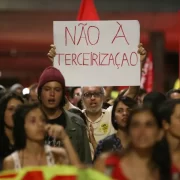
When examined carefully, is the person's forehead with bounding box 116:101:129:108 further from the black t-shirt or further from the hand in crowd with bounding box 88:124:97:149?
the hand in crowd with bounding box 88:124:97:149

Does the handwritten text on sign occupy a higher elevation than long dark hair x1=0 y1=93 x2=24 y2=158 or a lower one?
higher

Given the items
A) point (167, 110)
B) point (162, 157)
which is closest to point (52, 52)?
point (167, 110)

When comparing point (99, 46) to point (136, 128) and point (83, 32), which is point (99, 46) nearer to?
point (83, 32)

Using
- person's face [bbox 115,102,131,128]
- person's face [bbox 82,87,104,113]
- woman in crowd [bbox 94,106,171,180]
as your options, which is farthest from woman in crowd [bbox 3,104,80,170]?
person's face [bbox 82,87,104,113]

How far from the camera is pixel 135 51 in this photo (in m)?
7.71

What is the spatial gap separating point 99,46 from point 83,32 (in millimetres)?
197

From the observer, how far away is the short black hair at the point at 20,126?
5.28m

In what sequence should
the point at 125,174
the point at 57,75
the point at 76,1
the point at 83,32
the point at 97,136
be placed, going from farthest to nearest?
the point at 76,1, the point at 83,32, the point at 97,136, the point at 57,75, the point at 125,174

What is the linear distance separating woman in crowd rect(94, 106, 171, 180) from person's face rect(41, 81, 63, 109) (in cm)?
120

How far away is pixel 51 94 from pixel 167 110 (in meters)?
1.03

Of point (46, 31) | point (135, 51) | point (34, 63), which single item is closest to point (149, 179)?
point (135, 51)

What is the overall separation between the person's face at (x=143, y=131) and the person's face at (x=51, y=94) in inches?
48.8

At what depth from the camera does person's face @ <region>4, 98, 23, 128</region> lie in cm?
591

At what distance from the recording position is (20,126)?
5.29 meters
